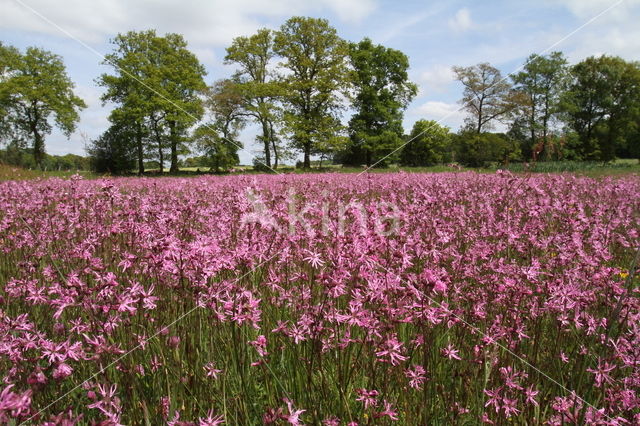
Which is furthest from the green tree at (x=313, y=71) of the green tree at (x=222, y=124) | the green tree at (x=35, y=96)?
the green tree at (x=35, y=96)

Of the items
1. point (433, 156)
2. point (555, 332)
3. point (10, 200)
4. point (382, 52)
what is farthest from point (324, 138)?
point (555, 332)

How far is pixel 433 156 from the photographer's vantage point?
62125mm

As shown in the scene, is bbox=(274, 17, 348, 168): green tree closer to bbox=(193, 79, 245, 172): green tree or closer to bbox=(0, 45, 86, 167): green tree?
bbox=(193, 79, 245, 172): green tree

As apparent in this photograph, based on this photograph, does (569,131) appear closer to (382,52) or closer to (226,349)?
(382,52)

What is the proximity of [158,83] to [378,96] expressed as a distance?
28018 mm

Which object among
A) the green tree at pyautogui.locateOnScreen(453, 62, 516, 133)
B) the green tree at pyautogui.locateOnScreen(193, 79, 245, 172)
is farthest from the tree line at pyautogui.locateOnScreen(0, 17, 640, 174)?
the green tree at pyautogui.locateOnScreen(453, 62, 516, 133)

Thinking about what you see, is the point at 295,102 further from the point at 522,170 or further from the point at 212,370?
the point at 212,370

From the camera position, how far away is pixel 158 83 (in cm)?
4506

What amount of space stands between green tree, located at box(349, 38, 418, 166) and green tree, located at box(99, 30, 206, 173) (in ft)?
67.0

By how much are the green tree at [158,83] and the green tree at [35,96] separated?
46.0 ft

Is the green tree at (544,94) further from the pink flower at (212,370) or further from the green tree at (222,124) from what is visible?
the pink flower at (212,370)

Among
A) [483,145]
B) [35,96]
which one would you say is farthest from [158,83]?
[483,145]

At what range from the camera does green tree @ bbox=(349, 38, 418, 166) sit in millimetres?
51125

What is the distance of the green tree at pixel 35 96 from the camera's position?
56.6 metres
